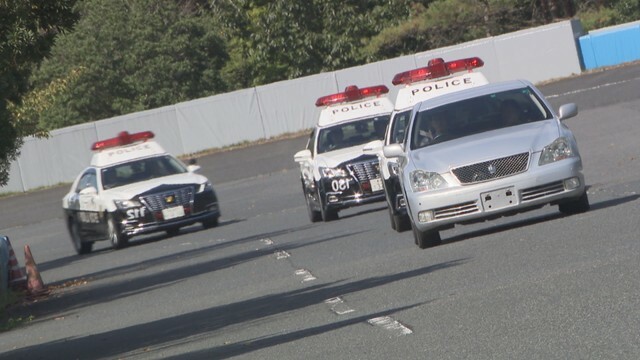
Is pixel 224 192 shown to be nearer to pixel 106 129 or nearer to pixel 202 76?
pixel 106 129

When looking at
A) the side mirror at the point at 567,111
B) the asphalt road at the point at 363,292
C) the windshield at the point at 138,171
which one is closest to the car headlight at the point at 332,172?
the asphalt road at the point at 363,292

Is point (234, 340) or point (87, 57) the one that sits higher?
point (87, 57)

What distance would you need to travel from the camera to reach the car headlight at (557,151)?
606 inches

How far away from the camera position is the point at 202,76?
57.3m

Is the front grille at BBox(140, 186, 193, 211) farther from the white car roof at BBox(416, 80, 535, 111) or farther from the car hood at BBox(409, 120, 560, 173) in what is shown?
the car hood at BBox(409, 120, 560, 173)

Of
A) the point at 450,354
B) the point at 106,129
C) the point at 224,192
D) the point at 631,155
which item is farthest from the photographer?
the point at 106,129

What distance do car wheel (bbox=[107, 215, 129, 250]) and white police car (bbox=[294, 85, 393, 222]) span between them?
375 cm

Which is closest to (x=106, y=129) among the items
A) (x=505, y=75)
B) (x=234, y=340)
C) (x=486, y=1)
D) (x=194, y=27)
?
(x=194, y=27)

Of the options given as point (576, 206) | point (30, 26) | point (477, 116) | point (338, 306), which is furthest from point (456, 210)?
point (30, 26)

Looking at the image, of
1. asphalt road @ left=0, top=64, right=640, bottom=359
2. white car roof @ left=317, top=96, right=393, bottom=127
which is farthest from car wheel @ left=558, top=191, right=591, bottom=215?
white car roof @ left=317, top=96, right=393, bottom=127

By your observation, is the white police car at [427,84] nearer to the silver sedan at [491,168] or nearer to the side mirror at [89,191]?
the silver sedan at [491,168]

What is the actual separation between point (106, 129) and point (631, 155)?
26.5 metres

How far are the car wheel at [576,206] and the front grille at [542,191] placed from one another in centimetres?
61

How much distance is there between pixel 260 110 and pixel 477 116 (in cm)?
3274
